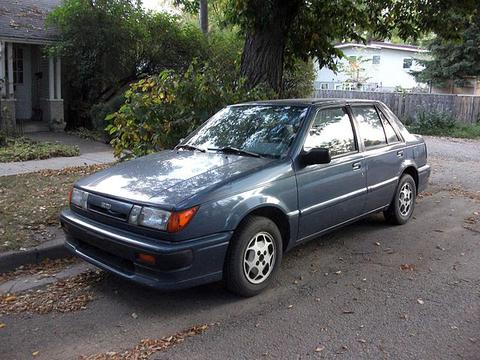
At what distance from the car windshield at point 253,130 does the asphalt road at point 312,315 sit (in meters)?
1.20

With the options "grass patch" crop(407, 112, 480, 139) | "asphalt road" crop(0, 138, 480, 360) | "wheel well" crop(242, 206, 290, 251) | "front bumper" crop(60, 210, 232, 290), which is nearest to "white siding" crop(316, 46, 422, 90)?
"grass patch" crop(407, 112, 480, 139)

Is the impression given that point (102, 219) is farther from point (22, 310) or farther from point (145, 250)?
point (22, 310)

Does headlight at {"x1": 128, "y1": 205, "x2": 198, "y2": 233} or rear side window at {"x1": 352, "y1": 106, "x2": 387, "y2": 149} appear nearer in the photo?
headlight at {"x1": 128, "y1": 205, "x2": 198, "y2": 233}

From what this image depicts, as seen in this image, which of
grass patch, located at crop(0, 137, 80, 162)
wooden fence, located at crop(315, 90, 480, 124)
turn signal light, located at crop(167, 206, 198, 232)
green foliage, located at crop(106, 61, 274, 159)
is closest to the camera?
turn signal light, located at crop(167, 206, 198, 232)

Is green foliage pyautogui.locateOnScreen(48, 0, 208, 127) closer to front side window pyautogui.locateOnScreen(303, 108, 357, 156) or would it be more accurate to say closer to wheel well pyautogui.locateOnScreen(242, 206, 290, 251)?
front side window pyautogui.locateOnScreen(303, 108, 357, 156)

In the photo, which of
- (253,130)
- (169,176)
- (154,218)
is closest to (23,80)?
(253,130)

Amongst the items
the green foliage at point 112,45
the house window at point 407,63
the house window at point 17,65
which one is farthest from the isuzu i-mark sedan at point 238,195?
the house window at point 407,63

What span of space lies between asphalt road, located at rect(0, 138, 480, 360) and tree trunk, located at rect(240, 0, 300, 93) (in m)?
3.65

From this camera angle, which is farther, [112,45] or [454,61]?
[454,61]

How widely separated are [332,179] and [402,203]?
1801mm

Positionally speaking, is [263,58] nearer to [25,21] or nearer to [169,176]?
[169,176]

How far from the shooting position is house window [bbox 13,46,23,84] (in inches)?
640

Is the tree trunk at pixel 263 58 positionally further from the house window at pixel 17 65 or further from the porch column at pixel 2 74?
the house window at pixel 17 65

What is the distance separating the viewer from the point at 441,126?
20.3 m
